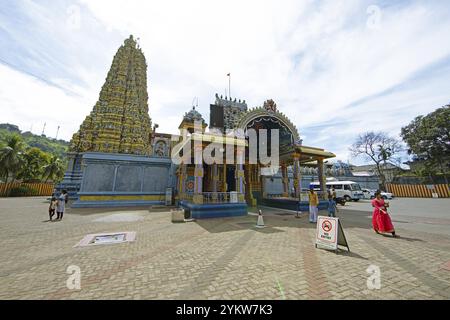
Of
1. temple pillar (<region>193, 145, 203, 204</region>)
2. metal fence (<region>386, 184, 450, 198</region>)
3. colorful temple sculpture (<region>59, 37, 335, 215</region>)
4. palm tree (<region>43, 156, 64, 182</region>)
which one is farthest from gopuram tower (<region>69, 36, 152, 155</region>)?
metal fence (<region>386, 184, 450, 198</region>)

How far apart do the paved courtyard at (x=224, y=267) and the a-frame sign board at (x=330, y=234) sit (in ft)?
0.93

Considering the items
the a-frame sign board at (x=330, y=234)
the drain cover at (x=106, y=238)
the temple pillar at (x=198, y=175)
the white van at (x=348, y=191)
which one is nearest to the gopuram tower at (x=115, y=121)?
the temple pillar at (x=198, y=175)

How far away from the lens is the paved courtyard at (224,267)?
3.01m

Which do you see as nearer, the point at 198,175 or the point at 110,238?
the point at 110,238

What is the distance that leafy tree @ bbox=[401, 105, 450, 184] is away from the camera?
1174 inches

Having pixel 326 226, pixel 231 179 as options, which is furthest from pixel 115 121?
pixel 326 226

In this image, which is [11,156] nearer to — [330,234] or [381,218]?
[330,234]

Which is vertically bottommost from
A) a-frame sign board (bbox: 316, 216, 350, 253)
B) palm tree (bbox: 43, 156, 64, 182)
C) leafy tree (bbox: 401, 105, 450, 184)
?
a-frame sign board (bbox: 316, 216, 350, 253)

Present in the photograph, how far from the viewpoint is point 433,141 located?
30797mm

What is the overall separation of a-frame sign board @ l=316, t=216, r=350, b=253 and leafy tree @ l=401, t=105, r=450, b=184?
4147 centimetres

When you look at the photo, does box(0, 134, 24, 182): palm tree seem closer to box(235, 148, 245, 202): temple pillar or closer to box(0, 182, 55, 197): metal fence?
box(0, 182, 55, 197): metal fence

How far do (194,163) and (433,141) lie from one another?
42.8 m

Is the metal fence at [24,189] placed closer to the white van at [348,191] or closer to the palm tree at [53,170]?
the palm tree at [53,170]

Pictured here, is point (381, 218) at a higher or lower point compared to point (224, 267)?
higher
